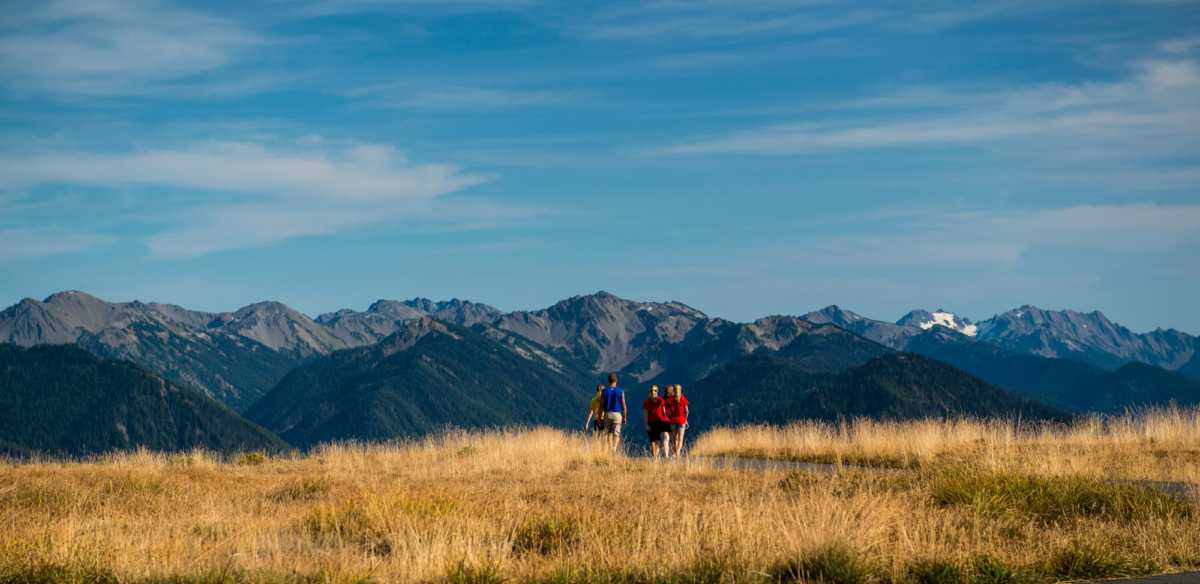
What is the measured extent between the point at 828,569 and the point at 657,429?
16.9 meters

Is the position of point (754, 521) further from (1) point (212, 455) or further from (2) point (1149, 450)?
(1) point (212, 455)

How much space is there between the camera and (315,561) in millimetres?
12531

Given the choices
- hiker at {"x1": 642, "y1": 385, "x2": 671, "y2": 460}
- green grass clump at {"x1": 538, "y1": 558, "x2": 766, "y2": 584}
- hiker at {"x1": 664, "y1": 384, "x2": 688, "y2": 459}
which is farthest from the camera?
hiker at {"x1": 642, "y1": 385, "x2": 671, "y2": 460}

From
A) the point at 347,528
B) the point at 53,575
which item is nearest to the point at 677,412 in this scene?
the point at 347,528

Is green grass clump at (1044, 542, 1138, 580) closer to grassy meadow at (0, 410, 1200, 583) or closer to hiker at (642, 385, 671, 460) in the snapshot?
grassy meadow at (0, 410, 1200, 583)

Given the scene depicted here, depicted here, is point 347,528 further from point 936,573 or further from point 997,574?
point 997,574

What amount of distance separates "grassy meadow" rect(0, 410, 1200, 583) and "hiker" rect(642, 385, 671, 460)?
1512 mm

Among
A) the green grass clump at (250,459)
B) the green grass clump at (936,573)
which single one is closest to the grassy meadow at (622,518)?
the green grass clump at (936,573)

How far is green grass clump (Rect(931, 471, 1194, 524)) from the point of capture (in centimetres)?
1541

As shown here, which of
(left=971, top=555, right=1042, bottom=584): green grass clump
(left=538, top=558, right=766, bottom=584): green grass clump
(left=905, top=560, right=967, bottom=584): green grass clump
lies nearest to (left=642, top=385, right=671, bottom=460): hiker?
(left=905, top=560, right=967, bottom=584): green grass clump

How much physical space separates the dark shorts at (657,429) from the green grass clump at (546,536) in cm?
1335

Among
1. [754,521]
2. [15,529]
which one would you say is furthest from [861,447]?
[15,529]

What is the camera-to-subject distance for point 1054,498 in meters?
16.4

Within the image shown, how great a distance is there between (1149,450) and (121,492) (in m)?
21.4
